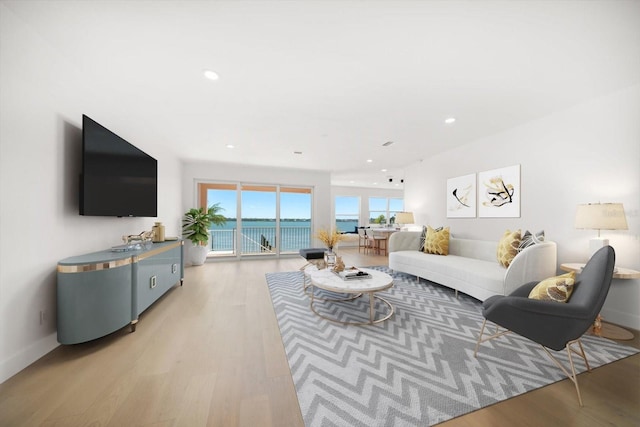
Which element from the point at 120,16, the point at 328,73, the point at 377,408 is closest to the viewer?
the point at 377,408

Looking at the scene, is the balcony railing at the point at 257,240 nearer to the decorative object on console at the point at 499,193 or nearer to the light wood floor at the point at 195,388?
the light wood floor at the point at 195,388

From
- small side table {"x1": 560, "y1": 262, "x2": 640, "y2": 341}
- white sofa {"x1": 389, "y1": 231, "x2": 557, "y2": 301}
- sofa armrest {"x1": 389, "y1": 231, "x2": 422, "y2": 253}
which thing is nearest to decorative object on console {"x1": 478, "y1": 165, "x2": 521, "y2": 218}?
white sofa {"x1": 389, "y1": 231, "x2": 557, "y2": 301}

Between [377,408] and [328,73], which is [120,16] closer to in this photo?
[328,73]

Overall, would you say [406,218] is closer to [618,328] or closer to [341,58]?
[618,328]

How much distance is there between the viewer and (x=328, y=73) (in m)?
2.11

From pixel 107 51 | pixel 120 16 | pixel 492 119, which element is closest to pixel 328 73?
pixel 120 16

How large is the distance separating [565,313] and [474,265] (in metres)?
1.81

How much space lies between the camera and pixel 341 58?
1.91 meters

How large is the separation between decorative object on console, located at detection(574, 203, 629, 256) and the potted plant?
610cm

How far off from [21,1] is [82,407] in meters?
2.52

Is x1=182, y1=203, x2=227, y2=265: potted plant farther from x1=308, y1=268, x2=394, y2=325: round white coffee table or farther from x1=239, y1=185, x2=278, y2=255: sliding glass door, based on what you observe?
x1=308, y1=268, x2=394, y2=325: round white coffee table

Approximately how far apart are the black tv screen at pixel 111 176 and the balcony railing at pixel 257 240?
308 centimetres

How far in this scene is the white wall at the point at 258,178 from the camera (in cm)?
561

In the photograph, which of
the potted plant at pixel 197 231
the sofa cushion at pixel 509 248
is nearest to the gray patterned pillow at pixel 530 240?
the sofa cushion at pixel 509 248
